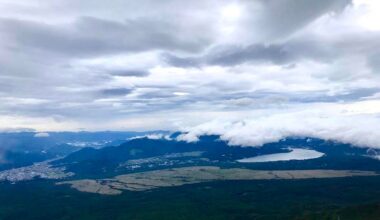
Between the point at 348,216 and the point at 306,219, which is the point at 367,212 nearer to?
the point at 348,216

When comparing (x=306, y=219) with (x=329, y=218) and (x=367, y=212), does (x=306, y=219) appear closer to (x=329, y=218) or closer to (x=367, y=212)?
(x=329, y=218)

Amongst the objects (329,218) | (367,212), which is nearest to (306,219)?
(329,218)

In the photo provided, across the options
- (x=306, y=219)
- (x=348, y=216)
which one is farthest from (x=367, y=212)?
(x=306, y=219)
